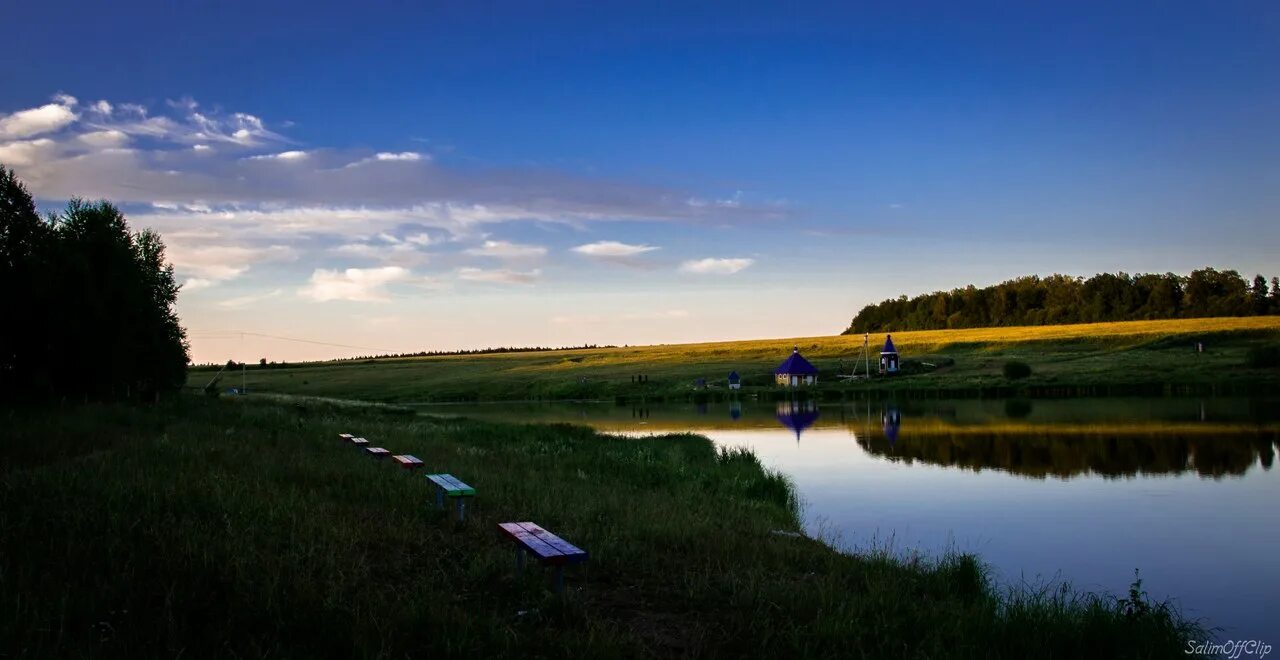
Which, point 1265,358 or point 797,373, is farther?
point 797,373

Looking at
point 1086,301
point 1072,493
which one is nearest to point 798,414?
point 1072,493

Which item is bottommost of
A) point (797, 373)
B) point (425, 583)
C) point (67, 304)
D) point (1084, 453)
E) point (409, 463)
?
point (1084, 453)

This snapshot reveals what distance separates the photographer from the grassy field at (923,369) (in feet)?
197

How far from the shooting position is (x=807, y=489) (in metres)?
20.9

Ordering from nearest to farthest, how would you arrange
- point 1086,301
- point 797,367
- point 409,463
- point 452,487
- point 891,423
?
point 452,487, point 409,463, point 891,423, point 797,367, point 1086,301

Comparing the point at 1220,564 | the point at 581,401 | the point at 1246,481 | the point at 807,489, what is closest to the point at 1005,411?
the point at 1246,481

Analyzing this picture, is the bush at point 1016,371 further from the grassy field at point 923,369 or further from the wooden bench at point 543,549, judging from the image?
the wooden bench at point 543,549

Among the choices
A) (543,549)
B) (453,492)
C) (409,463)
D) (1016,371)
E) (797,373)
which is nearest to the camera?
(543,549)

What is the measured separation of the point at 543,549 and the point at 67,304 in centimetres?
2848

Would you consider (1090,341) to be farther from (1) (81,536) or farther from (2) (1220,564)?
(1) (81,536)

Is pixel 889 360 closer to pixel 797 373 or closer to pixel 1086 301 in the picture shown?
pixel 797 373

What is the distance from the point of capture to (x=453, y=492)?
420 inches

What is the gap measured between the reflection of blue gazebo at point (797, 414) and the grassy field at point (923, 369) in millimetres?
6853

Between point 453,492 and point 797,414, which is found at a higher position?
point 453,492
